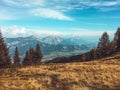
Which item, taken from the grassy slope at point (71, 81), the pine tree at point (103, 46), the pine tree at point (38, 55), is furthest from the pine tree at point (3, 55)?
the pine tree at point (103, 46)

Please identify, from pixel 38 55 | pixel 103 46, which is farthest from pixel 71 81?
pixel 103 46

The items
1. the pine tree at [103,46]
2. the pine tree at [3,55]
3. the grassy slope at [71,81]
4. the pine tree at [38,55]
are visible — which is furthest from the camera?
the pine tree at [103,46]

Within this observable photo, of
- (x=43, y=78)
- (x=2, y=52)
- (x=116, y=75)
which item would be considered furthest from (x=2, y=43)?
(x=116, y=75)

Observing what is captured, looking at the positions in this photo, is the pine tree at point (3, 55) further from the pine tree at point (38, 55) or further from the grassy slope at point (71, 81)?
the grassy slope at point (71, 81)

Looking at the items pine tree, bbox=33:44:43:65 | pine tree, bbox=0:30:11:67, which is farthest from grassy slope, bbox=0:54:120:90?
pine tree, bbox=33:44:43:65

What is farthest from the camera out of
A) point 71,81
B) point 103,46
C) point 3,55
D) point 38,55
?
point 103,46

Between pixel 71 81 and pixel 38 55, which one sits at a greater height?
pixel 71 81

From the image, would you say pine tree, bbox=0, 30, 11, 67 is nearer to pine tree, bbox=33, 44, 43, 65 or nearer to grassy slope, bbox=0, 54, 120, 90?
pine tree, bbox=33, 44, 43, 65

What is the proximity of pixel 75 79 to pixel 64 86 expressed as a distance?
275 centimetres

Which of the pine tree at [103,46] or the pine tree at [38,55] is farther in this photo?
the pine tree at [103,46]

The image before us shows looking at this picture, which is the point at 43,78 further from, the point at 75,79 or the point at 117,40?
the point at 117,40

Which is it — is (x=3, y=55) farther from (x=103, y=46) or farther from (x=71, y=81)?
(x=103, y=46)

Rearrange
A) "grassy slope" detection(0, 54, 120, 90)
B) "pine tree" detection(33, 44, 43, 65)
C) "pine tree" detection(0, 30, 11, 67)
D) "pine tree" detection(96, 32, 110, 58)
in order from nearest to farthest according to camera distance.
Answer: "grassy slope" detection(0, 54, 120, 90)
"pine tree" detection(0, 30, 11, 67)
"pine tree" detection(33, 44, 43, 65)
"pine tree" detection(96, 32, 110, 58)

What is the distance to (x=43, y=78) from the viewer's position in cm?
3045
